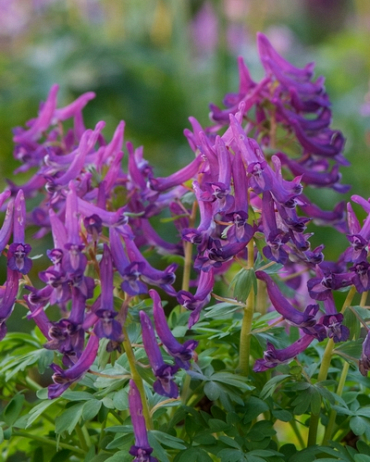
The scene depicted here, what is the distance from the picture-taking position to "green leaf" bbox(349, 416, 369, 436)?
1054mm

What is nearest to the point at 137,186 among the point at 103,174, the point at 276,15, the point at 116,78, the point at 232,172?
the point at 103,174

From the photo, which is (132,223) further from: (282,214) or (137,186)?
(282,214)

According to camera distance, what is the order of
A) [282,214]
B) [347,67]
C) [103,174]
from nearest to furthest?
[282,214] → [103,174] → [347,67]

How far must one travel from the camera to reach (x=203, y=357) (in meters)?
1.16

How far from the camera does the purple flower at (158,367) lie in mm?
952

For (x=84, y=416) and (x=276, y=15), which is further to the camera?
(x=276, y=15)

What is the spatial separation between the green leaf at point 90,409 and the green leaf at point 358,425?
0.39 m

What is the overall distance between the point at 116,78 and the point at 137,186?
10.1 ft

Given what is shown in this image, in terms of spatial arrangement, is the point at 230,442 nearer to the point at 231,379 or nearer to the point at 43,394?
the point at 231,379

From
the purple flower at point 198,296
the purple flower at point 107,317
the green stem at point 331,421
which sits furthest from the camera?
the green stem at point 331,421

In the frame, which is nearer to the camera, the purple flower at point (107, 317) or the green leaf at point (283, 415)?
the purple flower at point (107, 317)

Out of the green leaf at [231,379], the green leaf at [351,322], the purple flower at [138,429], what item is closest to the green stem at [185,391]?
the green leaf at [231,379]

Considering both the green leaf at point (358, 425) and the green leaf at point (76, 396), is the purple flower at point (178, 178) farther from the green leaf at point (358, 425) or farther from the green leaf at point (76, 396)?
the green leaf at point (358, 425)

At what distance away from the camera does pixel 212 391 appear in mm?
1059
